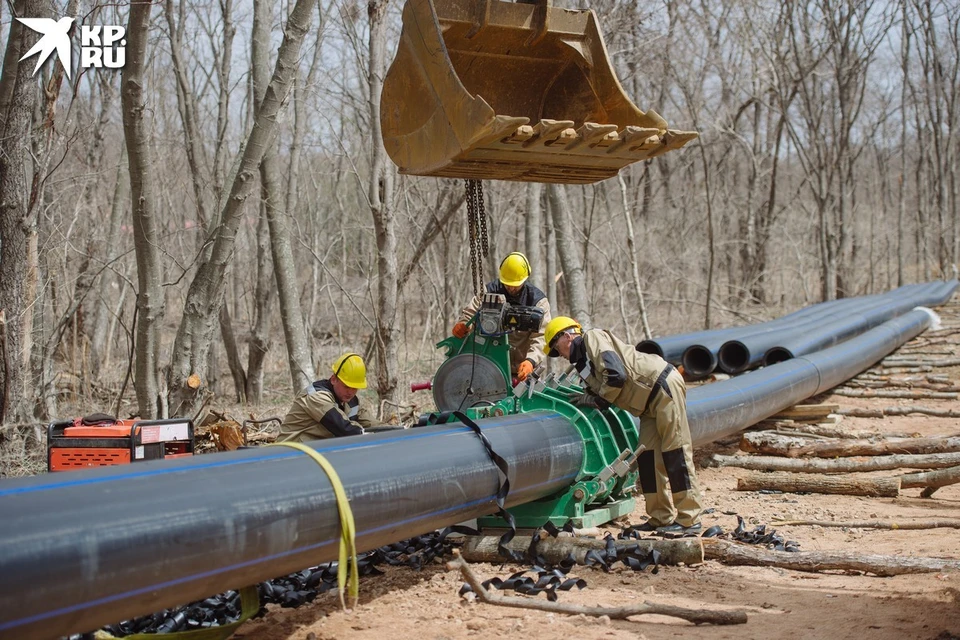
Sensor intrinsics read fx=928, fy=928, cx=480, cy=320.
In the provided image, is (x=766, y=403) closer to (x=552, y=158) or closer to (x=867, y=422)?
(x=867, y=422)

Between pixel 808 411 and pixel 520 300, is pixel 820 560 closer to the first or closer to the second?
pixel 520 300

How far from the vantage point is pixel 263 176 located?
1213cm

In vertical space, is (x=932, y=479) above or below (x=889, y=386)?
below

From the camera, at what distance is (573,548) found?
5.68m

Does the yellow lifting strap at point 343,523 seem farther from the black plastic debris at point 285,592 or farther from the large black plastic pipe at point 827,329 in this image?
the large black plastic pipe at point 827,329

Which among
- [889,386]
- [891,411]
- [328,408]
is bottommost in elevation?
[891,411]

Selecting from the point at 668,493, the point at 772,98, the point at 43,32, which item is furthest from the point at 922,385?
the point at 772,98

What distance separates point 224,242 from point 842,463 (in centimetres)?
585

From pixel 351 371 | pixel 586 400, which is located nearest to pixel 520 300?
pixel 586 400

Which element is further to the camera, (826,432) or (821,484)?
(826,432)

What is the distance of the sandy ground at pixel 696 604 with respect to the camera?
437 cm

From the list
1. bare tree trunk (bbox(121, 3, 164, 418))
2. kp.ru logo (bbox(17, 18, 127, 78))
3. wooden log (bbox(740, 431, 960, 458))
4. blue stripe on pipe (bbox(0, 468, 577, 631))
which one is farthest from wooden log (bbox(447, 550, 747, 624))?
kp.ru logo (bbox(17, 18, 127, 78))

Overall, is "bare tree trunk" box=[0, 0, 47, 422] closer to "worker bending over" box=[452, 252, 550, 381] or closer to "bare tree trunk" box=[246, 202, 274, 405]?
"worker bending over" box=[452, 252, 550, 381]

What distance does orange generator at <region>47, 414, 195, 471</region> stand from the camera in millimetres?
6305
